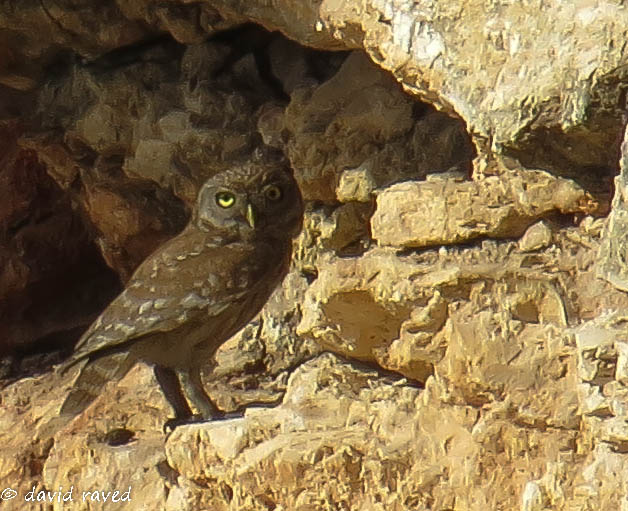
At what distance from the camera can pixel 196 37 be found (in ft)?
13.0

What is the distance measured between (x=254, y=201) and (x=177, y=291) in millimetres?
331

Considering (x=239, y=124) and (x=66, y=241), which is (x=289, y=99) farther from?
(x=66, y=241)

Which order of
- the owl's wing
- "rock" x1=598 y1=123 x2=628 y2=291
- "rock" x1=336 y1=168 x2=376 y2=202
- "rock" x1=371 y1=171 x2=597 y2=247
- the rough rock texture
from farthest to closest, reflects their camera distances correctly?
1. the owl's wing
2. "rock" x1=336 y1=168 x2=376 y2=202
3. "rock" x1=371 y1=171 x2=597 y2=247
4. the rough rock texture
5. "rock" x1=598 y1=123 x2=628 y2=291

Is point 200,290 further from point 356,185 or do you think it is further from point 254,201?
point 356,185

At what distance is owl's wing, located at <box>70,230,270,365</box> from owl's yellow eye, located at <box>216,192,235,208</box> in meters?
0.12

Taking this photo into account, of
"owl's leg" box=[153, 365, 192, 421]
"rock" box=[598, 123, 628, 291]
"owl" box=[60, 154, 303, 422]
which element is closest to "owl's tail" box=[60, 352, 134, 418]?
"owl" box=[60, 154, 303, 422]

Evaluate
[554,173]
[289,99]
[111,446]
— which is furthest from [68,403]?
[554,173]

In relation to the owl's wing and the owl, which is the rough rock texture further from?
the owl's wing

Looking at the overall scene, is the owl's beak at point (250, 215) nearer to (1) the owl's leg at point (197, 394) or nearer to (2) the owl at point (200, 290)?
(2) the owl at point (200, 290)

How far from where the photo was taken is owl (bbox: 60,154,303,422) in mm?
3721

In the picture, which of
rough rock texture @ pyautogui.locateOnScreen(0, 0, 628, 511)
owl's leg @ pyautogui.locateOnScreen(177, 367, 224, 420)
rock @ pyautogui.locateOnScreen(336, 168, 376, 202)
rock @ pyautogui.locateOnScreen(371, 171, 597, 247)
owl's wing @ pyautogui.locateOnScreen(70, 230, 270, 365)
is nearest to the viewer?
rough rock texture @ pyautogui.locateOnScreen(0, 0, 628, 511)

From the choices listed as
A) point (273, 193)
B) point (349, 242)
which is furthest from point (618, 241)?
point (273, 193)

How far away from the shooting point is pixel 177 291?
3.73 metres

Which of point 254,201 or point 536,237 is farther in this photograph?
point 254,201
